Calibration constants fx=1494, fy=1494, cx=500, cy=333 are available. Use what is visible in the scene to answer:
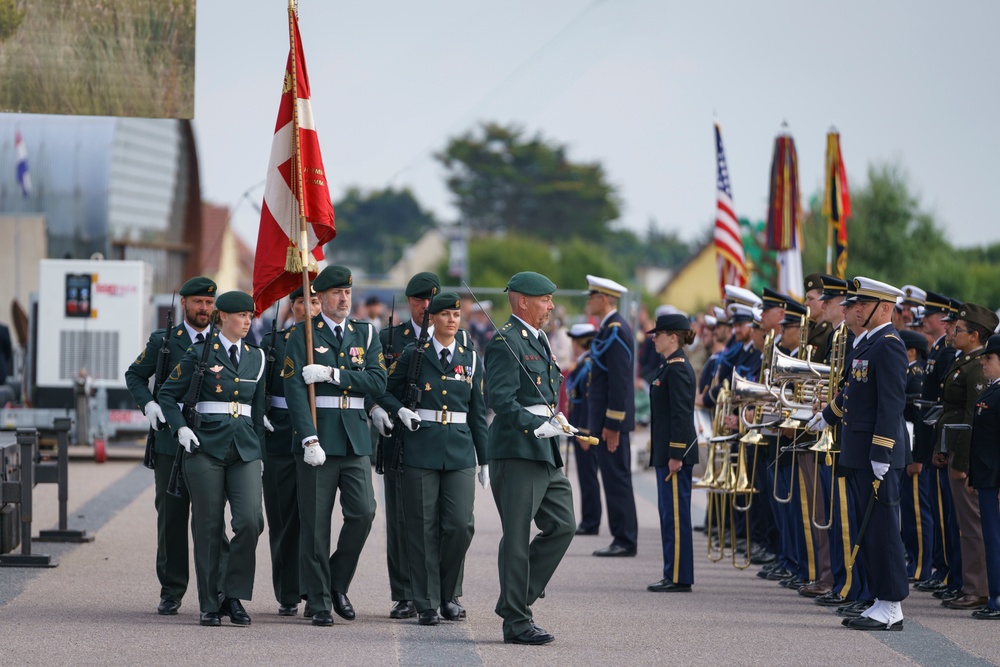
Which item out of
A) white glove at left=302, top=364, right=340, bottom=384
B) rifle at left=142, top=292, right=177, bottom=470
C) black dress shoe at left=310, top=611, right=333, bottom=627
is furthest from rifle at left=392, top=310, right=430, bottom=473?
rifle at left=142, top=292, right=177, bottom=470

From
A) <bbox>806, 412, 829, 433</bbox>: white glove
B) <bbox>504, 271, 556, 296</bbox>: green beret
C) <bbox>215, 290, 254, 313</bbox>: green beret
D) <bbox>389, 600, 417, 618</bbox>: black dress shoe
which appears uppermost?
<bbox>504, 271, 556, 296</bbox>: green beret

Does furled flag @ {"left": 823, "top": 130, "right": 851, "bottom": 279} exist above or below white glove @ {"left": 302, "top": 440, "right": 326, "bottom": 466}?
above

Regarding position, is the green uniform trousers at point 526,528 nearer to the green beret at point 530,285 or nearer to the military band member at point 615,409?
the green beret at point 530,285

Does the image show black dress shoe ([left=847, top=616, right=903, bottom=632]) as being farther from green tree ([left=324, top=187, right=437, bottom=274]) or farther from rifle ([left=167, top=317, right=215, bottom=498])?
green tree ([left=324, top=187, right=437, bottom=274])

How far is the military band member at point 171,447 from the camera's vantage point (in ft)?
31.4

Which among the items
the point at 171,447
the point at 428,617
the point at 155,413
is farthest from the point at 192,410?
the point at 428,617

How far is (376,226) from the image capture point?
4274 inches

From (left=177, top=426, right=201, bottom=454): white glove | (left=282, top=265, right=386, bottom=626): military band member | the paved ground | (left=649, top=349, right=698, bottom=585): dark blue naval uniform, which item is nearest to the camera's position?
the paved ground

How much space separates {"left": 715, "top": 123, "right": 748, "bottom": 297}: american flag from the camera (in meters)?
19.2

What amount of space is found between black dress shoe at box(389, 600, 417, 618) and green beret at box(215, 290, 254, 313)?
2116mm

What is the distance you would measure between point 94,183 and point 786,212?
17477 millimetres

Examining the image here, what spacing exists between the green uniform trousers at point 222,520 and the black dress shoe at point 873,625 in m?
3.74

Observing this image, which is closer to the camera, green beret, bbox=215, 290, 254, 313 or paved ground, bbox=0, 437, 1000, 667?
paved ground, bbox=0, 437, 1000, 667

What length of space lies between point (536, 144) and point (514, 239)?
9102 mm
